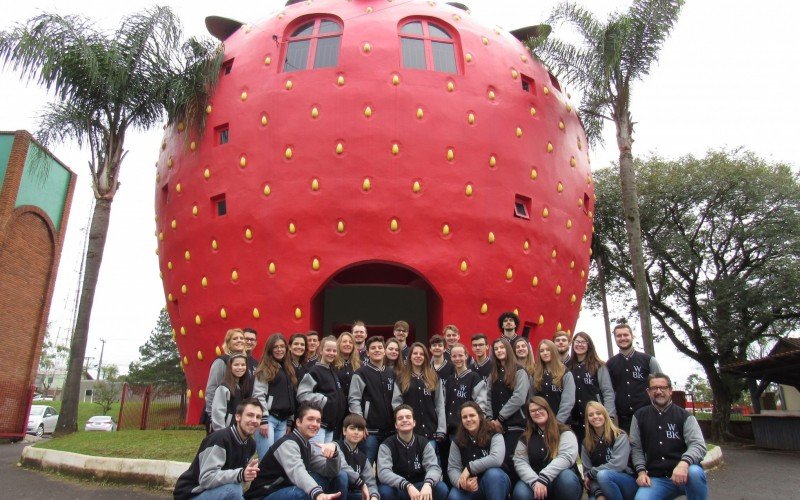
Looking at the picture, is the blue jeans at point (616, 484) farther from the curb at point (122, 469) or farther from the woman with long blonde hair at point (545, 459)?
the curb at point (122, 469)

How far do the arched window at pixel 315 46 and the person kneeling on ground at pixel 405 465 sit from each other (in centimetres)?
694

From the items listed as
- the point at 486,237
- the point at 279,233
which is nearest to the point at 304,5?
the point at 279,233

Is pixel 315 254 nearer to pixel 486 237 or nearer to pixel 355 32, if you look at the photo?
pixel 486 237

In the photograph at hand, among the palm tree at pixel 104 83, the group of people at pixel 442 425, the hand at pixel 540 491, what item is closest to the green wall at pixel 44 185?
the palm tree at pixel 104 83

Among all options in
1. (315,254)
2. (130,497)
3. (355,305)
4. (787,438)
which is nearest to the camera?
(130,497)

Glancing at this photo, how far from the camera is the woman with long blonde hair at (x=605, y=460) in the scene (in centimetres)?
470

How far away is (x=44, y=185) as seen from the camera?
1580 centimetres

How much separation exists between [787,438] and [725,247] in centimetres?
632

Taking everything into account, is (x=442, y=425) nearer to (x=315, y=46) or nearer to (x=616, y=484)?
(x=616, y=484)

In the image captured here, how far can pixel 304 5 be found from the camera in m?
11.3

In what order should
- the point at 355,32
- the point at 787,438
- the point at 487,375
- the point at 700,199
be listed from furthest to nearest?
the point at 700,199 < the point at 787,438 < the point at 355,32 < the point at 487,375

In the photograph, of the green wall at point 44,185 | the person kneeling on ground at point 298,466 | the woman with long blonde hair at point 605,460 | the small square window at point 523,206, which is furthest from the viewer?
the green wall at point 44,185

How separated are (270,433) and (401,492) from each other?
144cm

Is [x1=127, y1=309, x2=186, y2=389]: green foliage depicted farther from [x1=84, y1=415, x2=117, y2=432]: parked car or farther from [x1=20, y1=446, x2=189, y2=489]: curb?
[x1=20, y1=446, x2=189, y2=489]: curb
